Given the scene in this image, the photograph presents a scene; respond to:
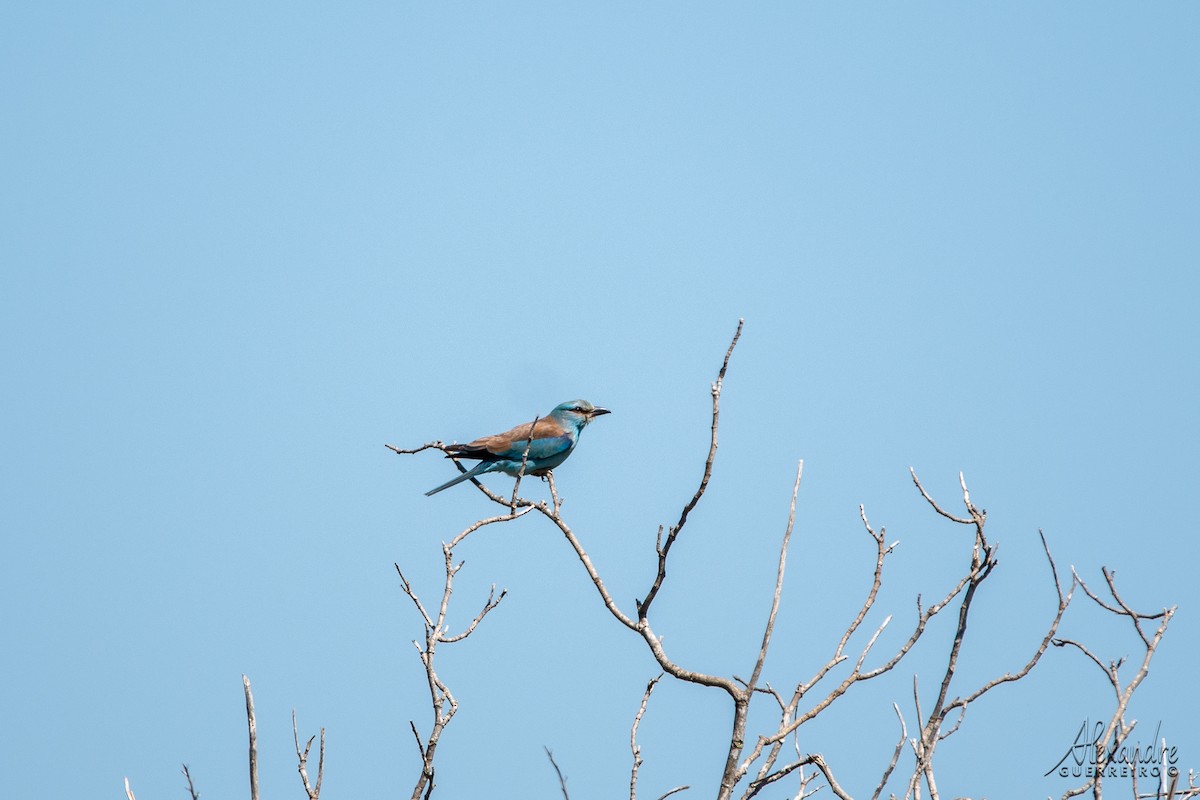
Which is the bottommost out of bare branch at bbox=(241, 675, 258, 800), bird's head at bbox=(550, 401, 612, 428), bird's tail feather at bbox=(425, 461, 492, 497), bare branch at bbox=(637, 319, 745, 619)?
bare branch at bbox=(241, 675, 258, 800)

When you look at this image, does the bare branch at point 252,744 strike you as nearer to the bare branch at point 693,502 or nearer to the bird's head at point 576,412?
the bare branch at point 693,502

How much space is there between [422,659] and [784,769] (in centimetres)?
153

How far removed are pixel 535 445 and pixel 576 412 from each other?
2.62ft

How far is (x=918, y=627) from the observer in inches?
185

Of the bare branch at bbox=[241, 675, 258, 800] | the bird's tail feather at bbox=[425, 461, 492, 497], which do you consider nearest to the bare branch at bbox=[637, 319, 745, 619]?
the bare branch at bbox=[241, 675, 258, 800]

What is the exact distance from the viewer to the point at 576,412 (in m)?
11.1

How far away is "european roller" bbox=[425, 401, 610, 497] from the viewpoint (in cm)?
972

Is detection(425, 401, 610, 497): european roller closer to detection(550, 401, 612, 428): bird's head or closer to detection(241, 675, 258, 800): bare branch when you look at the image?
detection(550, 401, 612, 428): bird's head

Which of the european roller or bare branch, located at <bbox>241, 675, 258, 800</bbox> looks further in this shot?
the european roller

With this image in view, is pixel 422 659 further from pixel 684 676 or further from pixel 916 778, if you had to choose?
pixel 916 778

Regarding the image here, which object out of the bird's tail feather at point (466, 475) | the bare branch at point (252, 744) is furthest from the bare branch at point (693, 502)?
the bird's tail feather at point (466, 475)

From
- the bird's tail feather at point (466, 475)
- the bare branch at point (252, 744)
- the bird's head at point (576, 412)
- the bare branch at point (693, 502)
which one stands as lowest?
the bare branch at point (252, 744)

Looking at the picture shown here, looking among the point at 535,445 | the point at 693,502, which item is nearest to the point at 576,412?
the point at 535,445

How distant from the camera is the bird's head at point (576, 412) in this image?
36.2 ft
